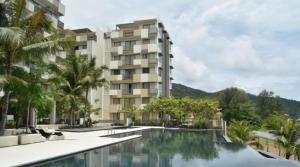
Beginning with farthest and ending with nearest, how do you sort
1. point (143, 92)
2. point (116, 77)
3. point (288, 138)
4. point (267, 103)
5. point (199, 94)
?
1. point (199, 94)
2. point (267, 103)
3. point (116, 77)
4. point (143, 92)
5. point (288, 138)

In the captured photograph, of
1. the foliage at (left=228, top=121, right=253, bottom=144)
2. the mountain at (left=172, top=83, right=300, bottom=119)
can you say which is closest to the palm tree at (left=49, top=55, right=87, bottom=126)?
the foliage at (left=228, top=121, right=253, bottom=144)

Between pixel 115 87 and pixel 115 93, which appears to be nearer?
pixel 115 93

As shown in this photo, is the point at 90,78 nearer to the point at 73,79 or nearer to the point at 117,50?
the point at 73,79

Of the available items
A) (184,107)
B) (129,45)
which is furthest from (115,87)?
(184,107)

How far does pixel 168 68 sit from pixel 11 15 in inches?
1715

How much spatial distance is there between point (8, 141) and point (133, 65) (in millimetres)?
38562

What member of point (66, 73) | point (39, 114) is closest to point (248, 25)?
point (66, 73)

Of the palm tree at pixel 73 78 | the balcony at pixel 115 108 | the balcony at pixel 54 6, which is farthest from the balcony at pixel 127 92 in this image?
the palm tree at pixel 73 78

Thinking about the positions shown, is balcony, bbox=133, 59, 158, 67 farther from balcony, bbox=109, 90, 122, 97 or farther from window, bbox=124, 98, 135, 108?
window, bbox=124, 98, 135, 108

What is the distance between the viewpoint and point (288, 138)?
54.6 feet

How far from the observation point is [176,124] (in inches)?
1863

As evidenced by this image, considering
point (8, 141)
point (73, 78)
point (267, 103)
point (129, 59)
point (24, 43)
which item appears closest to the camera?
point (8, 141)

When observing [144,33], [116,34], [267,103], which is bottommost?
[267,103]

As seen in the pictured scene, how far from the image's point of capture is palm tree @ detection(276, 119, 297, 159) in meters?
16.3
